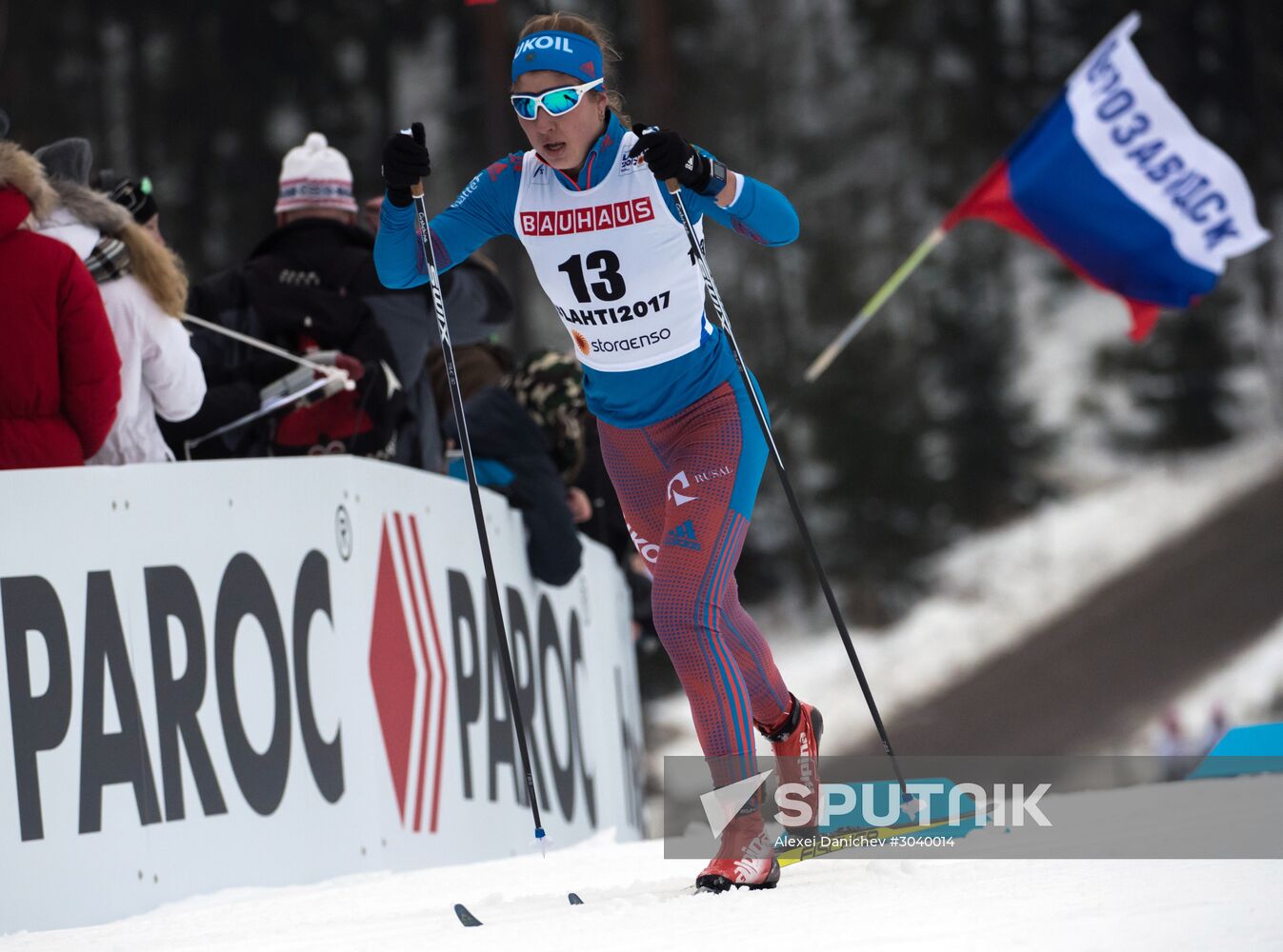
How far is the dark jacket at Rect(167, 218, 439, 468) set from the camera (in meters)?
6.20

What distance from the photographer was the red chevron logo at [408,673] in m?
5.10

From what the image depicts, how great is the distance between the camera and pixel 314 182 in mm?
6340

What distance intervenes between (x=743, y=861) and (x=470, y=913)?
0.63 meters

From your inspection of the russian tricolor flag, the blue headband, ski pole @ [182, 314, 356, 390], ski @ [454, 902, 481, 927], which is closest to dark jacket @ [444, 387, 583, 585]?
ski pole @ [182, 314, 356, 390]

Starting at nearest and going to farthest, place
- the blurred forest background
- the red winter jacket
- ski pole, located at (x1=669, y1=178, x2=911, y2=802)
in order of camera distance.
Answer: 1. ski pole, located at (x1=669, y1=178, x2=911, y2=802)
2. the red winter jacket
3. the blurred forest background

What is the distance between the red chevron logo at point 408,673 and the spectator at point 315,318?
842 millimetres

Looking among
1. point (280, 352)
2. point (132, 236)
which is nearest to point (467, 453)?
point (132, 236)

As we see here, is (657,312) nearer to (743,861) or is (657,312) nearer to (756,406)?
(756,406)

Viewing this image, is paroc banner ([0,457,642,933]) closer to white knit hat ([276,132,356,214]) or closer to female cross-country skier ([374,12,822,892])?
female cross-country skier ([374,12,822,892])

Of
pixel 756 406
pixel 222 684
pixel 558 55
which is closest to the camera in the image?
pixel 558 55

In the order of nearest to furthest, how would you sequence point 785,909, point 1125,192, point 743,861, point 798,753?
1. point 785,909
2. point 743,861
3. point 798,753
4. point 1125,192

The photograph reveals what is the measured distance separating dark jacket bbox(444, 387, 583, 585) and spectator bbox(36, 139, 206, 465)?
4.93 ft

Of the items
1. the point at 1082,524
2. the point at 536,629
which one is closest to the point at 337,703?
the point at 536,629

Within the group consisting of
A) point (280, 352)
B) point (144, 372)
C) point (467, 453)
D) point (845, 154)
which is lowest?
point (467, 453)
